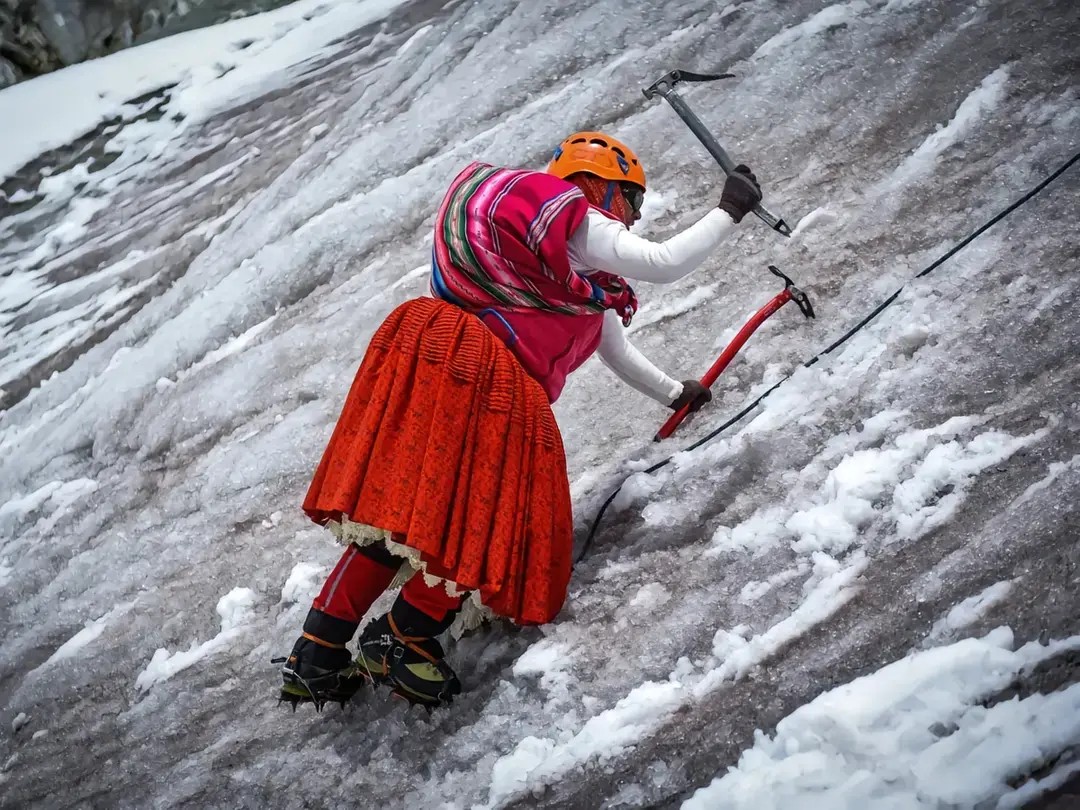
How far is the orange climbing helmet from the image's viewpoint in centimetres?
137

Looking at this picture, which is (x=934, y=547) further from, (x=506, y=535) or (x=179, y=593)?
(x=179, y=593)

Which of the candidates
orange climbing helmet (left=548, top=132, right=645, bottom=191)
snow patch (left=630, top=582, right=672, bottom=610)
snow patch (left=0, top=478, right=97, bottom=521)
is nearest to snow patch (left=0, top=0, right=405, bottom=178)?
snow patch (left=0, top=478, right=97, bottom=521)

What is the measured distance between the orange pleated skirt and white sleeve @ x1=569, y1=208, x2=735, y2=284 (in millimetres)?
185

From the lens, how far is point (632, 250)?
1288 millimetres

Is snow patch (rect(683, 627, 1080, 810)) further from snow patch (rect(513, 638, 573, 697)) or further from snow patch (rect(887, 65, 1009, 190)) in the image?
snow patch (rect(887, 65, 1009, 190))

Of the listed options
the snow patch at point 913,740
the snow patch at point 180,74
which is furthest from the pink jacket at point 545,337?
the snow patch at point 180,74

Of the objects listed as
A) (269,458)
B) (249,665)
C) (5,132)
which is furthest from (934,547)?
(5,132)

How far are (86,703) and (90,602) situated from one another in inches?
8.7

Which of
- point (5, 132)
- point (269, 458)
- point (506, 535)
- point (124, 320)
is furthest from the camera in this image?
point (5, 132)

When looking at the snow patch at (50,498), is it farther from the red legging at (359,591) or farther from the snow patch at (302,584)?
the red legging at (359,591)

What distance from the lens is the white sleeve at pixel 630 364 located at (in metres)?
1.55

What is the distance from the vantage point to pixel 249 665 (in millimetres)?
1662

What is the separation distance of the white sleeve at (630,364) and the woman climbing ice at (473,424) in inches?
5.7

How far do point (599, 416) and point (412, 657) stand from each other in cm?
68
